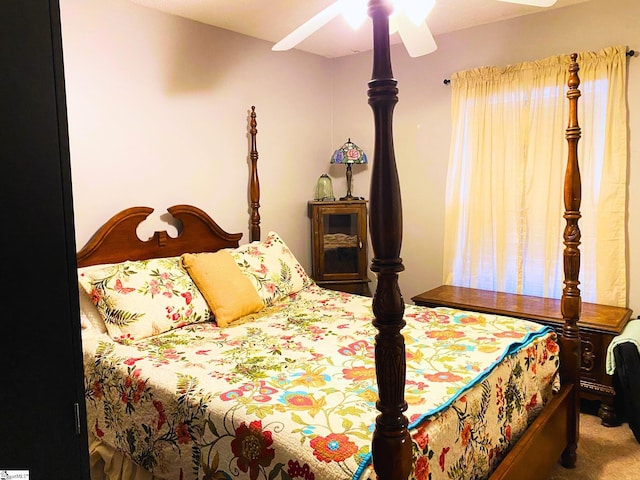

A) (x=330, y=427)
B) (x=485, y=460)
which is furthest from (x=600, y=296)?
(x=330, y=427)

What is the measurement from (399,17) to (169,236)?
188 centimetres

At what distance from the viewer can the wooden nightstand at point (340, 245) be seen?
3.86 meters

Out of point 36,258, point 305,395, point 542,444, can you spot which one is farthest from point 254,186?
point 36,258

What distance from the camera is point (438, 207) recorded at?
150 inches

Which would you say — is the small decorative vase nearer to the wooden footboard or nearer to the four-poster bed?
the four-poster bed

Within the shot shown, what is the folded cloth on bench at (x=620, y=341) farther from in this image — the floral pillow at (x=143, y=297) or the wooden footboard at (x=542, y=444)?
the floral pillow at (x=143, y=297)

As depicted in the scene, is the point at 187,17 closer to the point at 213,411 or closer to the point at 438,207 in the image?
the point at 438,207

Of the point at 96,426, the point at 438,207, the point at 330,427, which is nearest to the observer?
the point at 330,427

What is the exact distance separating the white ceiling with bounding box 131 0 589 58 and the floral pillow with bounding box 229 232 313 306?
4.65ft

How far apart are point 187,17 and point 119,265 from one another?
1.66 m

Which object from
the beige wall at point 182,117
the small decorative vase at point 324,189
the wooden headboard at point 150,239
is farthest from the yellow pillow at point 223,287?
the small decorative vase at point 324,189

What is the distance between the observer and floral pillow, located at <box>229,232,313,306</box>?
296cm

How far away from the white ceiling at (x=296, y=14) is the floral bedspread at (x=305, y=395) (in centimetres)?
187

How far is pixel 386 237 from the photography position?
1.10 metres
